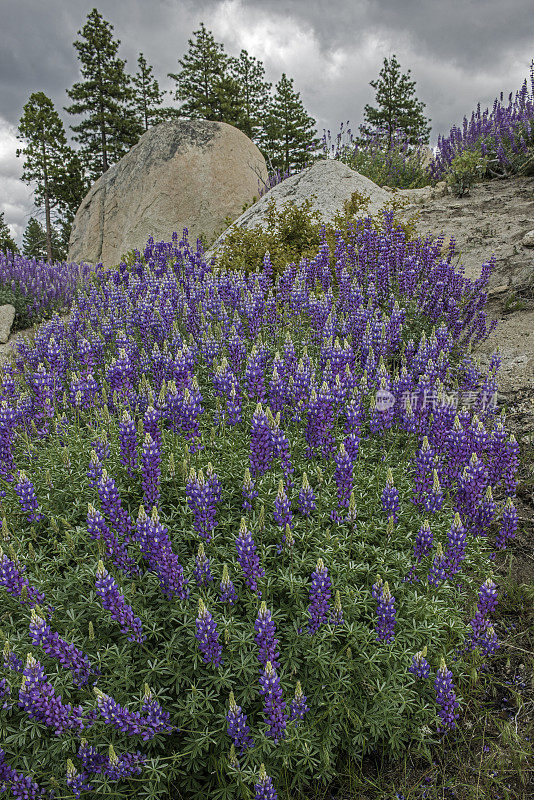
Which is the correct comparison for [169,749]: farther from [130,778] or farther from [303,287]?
[303,287]

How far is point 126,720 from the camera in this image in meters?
2.77

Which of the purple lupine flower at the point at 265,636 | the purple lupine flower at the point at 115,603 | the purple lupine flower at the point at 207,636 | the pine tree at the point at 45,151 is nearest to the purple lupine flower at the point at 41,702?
the purple lupine flower at the point at 115,603

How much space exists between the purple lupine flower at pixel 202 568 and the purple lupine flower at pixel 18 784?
4.43 feet

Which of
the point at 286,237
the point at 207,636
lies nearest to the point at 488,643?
the point at 207,636

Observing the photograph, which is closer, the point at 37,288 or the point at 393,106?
the point at 37,288

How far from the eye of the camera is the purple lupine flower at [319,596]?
3.01m

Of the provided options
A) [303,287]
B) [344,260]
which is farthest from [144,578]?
[344,260]

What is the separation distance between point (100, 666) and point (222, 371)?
8.35 feet

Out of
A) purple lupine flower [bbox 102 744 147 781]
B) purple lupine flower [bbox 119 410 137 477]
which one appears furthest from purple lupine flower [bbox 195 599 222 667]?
purple lupine flower [bbox 119 410 137 477]

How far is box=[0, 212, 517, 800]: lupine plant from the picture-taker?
2.94 metres

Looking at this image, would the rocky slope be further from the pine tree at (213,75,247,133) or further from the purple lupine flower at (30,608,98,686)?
the pine tree at (213,75,247,133)

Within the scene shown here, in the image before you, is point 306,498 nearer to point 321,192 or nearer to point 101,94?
point 321,192

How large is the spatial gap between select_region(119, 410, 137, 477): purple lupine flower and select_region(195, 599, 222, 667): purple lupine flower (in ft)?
5.00

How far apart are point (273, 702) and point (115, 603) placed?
105 centimetres
